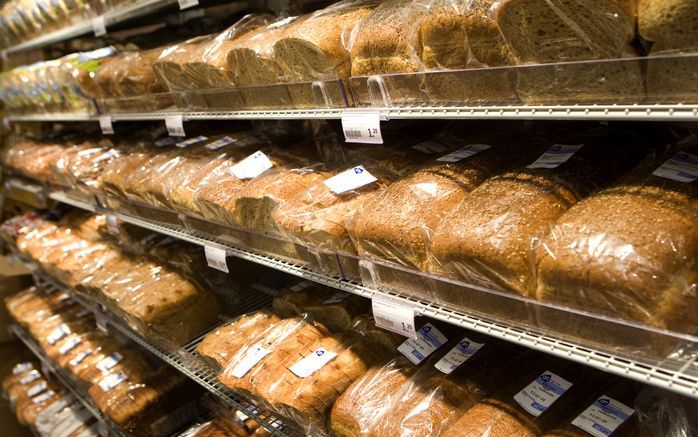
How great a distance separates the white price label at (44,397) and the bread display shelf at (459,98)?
244cm

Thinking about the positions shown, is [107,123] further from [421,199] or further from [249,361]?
[421,199]

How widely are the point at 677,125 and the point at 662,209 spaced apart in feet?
1.39

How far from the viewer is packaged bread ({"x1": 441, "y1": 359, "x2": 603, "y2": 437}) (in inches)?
47.6

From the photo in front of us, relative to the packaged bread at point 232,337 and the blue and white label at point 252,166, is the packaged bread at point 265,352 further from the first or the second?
the blue and white label at point 252,166

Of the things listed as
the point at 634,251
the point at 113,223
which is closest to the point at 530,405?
the point at 634,251

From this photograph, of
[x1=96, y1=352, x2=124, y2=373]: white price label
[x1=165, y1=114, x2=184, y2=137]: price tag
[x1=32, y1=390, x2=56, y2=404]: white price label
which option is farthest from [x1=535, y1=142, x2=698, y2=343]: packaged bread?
[x1=32, y1=390, x2=56, y2=404]: white price label

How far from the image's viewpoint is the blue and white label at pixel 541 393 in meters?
1.24

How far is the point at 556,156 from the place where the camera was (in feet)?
4.27

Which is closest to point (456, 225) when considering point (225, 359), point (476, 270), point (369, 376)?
point (476, 270)

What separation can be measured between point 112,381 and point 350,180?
1.79m

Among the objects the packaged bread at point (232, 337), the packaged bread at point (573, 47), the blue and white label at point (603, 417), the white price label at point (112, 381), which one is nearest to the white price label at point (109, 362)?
the white price label at point (112, 381)

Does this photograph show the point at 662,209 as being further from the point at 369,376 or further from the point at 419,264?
the point at 369,376

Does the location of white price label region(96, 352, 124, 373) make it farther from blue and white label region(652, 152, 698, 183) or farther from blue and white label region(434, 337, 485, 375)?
blue and white label region(652, 152, 698, 183)

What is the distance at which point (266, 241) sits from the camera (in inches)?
71.6
